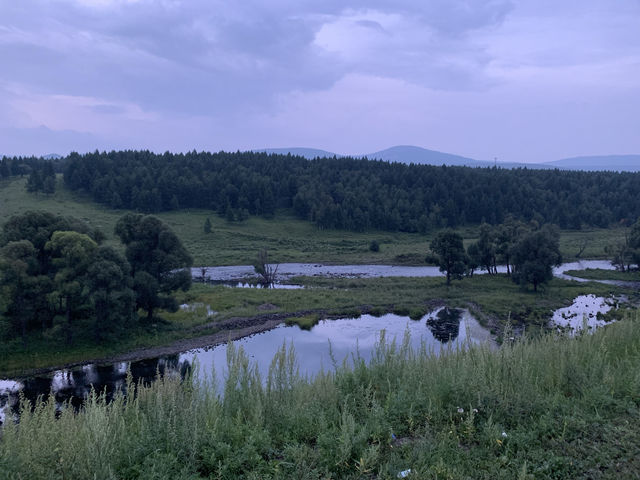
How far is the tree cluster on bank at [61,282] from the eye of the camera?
27.2 m

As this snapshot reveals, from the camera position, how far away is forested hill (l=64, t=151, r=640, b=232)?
105m

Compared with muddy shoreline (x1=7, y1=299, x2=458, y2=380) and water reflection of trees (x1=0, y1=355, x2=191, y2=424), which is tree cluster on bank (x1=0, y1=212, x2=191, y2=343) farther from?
water reflection of trees (x1=0, y1=355, x2=191, y2=424)

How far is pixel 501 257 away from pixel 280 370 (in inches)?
2149

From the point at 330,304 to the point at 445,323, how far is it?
1116cm

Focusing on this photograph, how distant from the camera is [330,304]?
141ft

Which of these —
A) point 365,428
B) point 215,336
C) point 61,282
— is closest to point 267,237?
point 215,336

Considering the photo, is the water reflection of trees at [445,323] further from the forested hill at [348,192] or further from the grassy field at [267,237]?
the forested hill at [348,192]

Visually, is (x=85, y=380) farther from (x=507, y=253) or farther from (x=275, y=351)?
(x=507, y=253)

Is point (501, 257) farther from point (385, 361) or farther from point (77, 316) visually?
point (385, 361)

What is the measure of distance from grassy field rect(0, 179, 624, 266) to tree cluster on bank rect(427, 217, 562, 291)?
676 inches

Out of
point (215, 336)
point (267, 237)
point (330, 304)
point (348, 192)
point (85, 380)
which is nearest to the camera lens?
point (85, 380)

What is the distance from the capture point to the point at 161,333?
32375 mm

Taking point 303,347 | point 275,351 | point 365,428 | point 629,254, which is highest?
point 365,428

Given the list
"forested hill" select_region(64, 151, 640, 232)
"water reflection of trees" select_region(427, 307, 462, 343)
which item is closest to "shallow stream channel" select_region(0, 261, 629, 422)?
"water reflection of trees" select_region(427, 307, 462, 343)
